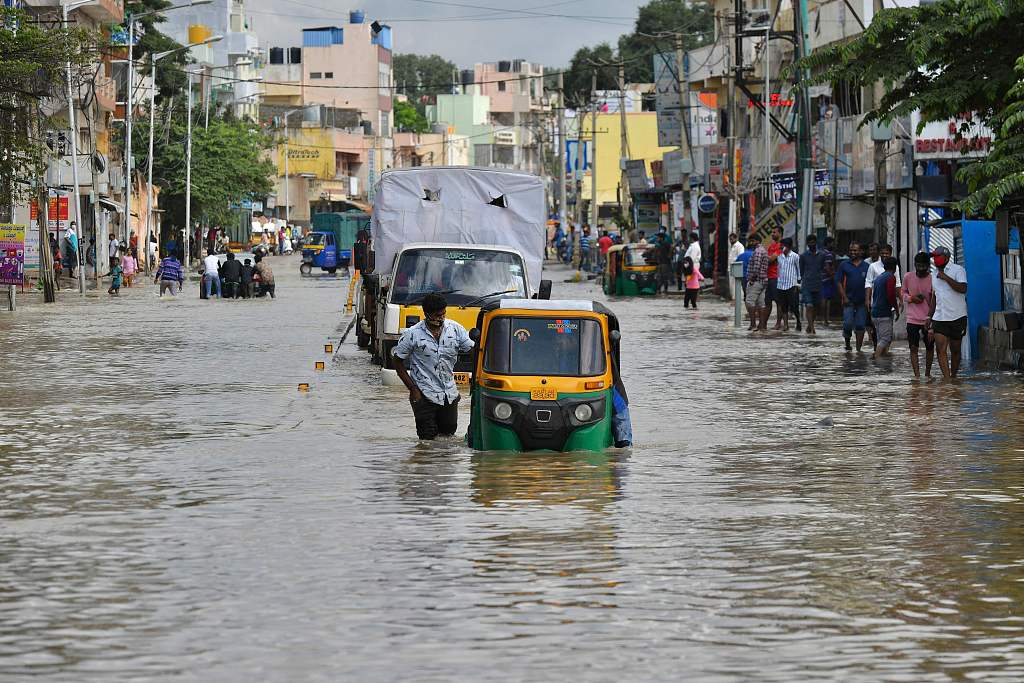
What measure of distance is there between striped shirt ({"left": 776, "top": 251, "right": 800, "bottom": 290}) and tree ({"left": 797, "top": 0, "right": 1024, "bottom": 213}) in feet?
27.0

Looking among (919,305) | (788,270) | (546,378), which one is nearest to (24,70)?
(788,270)

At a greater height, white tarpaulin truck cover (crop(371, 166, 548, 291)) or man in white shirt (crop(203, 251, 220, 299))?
white tarpaulin truck cover (crop(371, 166, 548, 291))

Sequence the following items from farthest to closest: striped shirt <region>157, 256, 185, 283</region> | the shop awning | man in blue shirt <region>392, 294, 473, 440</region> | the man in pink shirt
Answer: the shop awning
striped shirt <region>157, 256, 185, 283</region>
the man in pink shirt
man in blue shirt <region>392, 294, 473, 440</region>

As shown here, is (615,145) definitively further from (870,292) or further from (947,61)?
(947,61)

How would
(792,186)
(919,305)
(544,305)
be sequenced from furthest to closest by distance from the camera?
(792,186)
(919,305)
(544,305)

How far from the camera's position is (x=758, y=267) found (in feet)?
116

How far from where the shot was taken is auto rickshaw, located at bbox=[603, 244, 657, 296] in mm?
53625

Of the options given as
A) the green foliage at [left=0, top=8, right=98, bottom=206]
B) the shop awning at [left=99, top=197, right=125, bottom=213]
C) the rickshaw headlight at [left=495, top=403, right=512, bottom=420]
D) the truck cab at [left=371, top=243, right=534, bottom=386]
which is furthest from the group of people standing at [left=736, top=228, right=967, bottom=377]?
the shop awning at [left=99, top=197, right=125, bottom=213]

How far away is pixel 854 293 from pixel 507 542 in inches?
727

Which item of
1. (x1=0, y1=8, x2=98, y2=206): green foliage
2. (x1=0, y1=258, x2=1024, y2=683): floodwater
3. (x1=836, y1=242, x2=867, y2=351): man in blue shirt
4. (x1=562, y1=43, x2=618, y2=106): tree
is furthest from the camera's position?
(x1=562, y1=43, x2=618, y2=106): tree

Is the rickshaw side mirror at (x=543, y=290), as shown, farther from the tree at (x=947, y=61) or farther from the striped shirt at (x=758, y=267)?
the striped shirt at (x=758, y=267)

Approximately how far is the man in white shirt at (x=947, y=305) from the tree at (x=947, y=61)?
1.03 m

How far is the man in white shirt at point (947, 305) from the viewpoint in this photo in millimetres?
23219

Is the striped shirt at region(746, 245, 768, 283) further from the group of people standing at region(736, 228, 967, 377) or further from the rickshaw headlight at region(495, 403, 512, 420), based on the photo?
the rickshaw headlight at region(495, 403, 512, 420)
